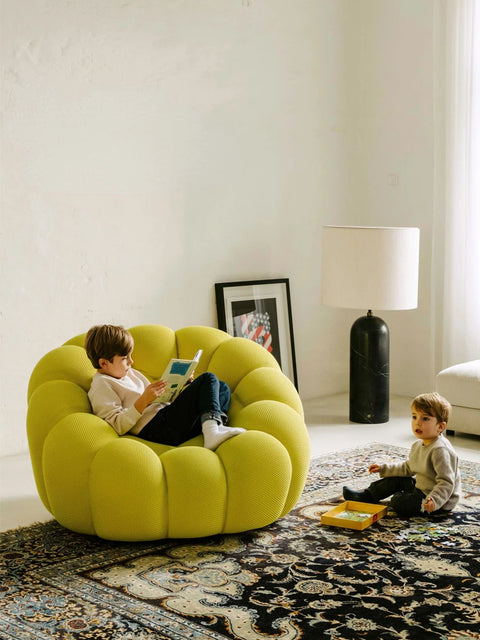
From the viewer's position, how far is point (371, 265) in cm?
522

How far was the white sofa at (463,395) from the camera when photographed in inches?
194

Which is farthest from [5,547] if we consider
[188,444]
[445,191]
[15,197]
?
[445,191]

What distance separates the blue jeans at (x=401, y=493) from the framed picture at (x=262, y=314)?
213 centimetres

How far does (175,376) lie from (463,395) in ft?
6.66

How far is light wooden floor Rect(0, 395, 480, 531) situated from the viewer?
380 centimetres

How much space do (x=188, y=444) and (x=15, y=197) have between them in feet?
6.20

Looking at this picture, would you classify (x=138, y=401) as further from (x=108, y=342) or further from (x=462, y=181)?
(x=462, y=181)

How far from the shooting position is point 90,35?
4902 millimetres

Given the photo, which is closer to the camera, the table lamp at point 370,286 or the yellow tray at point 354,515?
the yellow tray at point 354,515

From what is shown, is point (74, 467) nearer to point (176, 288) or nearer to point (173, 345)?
point (173, 345)

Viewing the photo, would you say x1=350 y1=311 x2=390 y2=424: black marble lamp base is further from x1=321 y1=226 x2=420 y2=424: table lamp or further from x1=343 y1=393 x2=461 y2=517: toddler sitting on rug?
x1=343 y1=393 x2=461 y2=517: toddler sitting on rug

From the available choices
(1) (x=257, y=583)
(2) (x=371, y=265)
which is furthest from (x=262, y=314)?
(1) (x=257, y=583)

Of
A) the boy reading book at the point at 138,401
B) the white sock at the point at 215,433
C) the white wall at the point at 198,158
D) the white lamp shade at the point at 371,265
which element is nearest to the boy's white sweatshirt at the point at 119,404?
the boy reading book at the point at 138,401

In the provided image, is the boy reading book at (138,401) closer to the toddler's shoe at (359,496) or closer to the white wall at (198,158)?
the toddler's shoe at (359,496)
